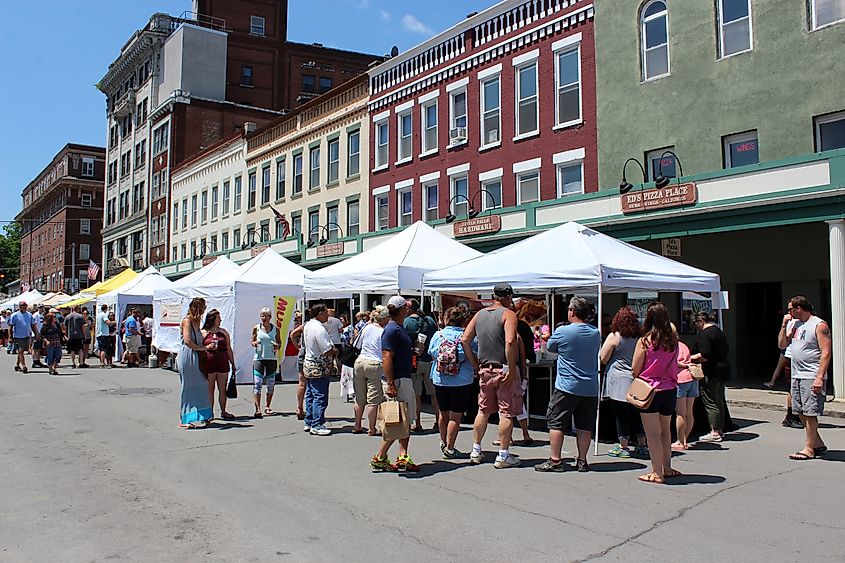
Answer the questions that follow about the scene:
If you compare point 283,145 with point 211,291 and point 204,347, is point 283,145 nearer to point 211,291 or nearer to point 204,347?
point 211,291

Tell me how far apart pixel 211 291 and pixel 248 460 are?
1085 centimetres

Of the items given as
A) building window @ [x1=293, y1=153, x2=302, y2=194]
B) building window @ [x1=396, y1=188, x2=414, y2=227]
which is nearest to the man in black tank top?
building window @ [x1=396, y1=188, x2=414, y2=227]

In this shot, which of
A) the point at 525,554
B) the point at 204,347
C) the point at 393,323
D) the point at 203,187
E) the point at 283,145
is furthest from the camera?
the point at 203,187

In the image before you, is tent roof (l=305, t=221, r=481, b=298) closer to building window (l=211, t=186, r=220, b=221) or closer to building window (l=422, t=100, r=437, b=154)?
building window (l=422, t=100, r=437, b=154)

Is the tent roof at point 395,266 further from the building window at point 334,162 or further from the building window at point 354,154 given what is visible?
the building window at point 334,162

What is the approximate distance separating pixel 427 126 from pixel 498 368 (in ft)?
63.8

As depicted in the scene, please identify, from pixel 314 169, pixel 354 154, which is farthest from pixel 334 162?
pixel 314 169

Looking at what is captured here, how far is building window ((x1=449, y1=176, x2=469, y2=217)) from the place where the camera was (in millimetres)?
24300

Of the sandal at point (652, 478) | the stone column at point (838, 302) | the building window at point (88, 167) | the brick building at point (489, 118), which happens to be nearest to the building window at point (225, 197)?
the brick building at point (489, 118)

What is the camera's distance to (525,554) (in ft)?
16.6

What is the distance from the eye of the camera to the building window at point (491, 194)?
907 inches

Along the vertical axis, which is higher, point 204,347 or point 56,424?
point 204,347

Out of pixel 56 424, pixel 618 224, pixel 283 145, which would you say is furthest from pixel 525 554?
pixel 283 145

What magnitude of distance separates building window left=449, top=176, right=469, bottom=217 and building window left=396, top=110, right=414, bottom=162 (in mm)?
2739
